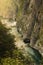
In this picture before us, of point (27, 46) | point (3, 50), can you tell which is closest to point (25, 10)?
point (27, 46)

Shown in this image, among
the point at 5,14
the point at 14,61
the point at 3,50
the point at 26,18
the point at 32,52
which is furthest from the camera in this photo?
the point at 5,14

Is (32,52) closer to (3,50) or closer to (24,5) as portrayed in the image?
(3,50)

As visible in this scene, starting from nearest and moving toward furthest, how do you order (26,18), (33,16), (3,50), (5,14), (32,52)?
(3,50) < (32,52) < (33,16) < (26,18) < (5,14)

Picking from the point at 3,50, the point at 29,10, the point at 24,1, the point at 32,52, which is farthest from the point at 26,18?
the point at 3,50

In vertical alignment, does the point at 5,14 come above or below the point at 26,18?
below

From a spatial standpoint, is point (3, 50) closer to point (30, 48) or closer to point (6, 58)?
point (6, 58)

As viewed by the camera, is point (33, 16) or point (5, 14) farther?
point (5, 14)
